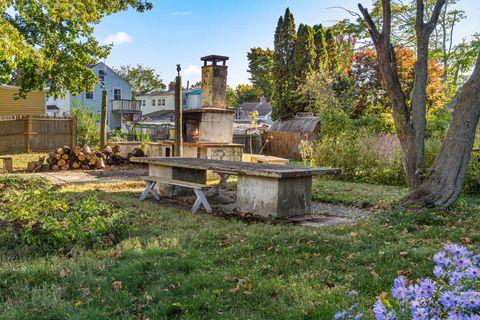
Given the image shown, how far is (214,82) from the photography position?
12.6 meters

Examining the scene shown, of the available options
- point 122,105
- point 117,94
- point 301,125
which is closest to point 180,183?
point 301,125

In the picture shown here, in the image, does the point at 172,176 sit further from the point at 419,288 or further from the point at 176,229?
the point at 419,288

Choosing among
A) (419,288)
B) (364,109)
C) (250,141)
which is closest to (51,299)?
(419,288)

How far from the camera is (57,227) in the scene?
470 cm

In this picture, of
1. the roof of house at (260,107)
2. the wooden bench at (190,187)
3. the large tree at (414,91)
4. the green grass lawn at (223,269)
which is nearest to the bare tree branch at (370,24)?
the large tree at (414,91)

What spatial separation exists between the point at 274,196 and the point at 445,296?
5.09 m

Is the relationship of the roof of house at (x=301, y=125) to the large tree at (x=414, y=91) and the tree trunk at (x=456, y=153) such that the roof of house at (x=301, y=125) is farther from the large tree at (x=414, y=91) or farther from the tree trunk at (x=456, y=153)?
the tree trunk at (x=456, y=153)

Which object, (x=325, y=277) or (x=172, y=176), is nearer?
(x=325, y=277)

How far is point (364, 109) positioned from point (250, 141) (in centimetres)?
927

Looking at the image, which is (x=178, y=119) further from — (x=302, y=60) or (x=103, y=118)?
(x=302, y=60)

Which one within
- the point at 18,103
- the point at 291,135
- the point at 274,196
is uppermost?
the point at 18,103

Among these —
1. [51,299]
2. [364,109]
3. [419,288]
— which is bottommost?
[51,299]

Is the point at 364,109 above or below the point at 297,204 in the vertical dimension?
above

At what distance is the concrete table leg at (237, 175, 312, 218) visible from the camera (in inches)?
268
